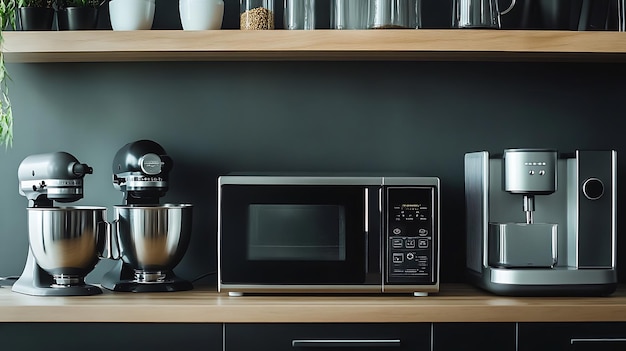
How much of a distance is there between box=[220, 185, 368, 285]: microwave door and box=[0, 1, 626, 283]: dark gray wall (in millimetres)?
335

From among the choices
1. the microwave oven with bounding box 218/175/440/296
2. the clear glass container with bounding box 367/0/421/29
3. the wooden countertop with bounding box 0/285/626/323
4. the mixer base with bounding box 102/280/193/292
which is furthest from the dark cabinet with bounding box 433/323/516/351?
the clear glass container with bounding box 367/0/421/29

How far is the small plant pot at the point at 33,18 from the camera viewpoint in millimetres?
2250

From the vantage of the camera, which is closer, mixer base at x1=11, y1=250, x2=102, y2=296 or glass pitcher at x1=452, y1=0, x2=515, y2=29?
mixer base at x1=11, y1=250, x2=102, y2=296

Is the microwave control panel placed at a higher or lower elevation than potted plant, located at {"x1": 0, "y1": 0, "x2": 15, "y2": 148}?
lower

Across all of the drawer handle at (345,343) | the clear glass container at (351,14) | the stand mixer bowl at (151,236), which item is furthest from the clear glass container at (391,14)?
the drawer handle at (345,343)

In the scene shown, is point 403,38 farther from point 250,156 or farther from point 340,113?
point 250,156

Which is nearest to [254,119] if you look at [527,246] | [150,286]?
[150,286]

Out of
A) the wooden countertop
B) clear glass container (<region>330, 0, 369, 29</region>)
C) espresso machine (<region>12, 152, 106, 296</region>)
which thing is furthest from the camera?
clear glass container (<region>330, 0, 369, 29</region>)

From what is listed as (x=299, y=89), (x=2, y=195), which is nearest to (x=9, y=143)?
(x=2, y=195)

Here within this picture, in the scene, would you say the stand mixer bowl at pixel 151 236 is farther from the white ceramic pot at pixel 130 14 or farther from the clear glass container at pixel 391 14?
the clear glass container at pixel 391 14

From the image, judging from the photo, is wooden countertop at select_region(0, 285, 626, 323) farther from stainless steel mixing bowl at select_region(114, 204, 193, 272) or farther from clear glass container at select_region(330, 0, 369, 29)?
clear glass container at select_region(330, 0, 369, 29)

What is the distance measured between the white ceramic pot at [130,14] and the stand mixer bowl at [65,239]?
1.64ft

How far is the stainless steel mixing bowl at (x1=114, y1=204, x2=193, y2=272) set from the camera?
6.95 ft

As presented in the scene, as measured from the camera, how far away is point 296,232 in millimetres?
2160
